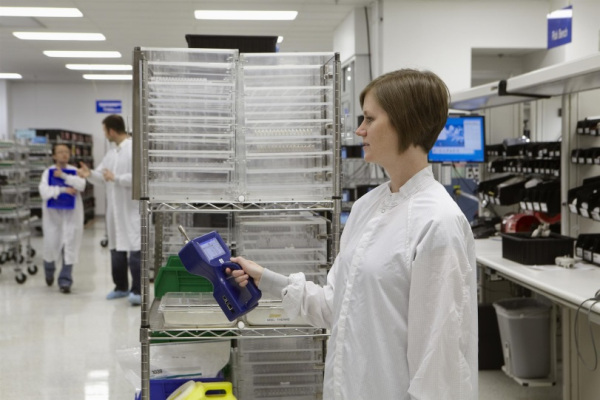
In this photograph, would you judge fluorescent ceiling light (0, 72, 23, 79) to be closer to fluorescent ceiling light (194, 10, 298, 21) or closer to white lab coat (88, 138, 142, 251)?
fluorescent ceiling light (194, 10, 298, 21)

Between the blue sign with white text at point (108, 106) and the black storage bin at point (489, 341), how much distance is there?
1232 cm

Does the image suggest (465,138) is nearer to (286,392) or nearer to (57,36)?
(286,392)

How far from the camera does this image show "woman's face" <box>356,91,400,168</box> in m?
1.72

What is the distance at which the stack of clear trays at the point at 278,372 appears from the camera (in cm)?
302

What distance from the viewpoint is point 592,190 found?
3.99 meters

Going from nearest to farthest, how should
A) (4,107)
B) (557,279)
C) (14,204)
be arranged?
(557,279) < (14,204) < (4,107)

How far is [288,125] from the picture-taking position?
8.94 feet

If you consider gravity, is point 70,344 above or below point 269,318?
below

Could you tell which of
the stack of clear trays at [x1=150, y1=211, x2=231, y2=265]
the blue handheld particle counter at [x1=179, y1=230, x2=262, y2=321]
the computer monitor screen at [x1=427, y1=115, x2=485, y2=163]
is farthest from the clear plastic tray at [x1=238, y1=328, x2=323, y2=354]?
the computer monitor screen at [x1=427, y1=115, x2=485, y2=163]

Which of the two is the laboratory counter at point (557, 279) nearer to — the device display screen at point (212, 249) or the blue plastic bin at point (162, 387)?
the device display screen at point (212, 249)

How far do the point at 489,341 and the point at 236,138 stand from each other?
2858 mm

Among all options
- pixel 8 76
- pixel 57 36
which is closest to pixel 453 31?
pixel 57 36

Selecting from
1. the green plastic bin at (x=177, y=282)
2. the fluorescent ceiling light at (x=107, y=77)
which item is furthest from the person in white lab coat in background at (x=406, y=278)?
the fluorescent ceiling light at (x=107, y=77)

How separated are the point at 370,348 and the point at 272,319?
40.1 inches
